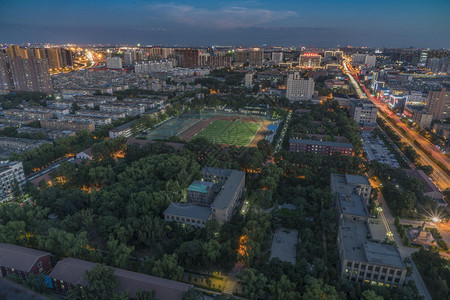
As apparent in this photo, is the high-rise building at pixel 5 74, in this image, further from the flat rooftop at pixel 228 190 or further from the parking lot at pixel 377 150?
the parking lot at pixel 377 150

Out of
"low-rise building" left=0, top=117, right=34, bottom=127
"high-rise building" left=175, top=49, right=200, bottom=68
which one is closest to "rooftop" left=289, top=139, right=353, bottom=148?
"low-rise building" left=0, top=117, right=34, bottom=127

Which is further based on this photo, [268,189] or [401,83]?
[401,83]

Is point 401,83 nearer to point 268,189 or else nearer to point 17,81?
point 268,189

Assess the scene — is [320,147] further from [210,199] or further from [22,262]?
[22,262]

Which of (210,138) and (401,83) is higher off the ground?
(401,83)

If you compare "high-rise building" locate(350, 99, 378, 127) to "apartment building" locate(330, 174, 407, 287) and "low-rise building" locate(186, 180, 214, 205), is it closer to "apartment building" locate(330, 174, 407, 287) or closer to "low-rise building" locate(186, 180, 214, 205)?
"apartment building" locate(330, 174, 407, 287)

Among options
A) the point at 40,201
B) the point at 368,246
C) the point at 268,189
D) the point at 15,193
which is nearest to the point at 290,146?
the point at 268,189
